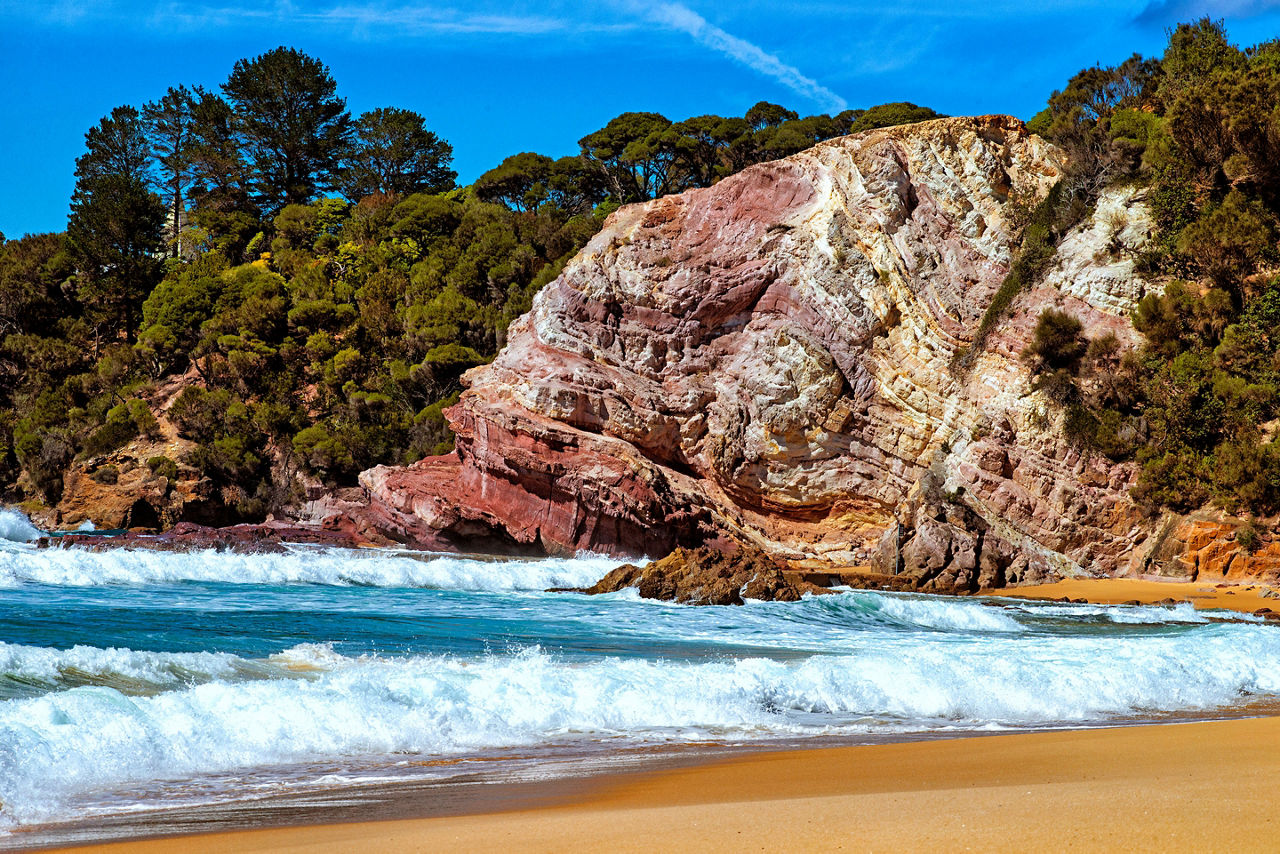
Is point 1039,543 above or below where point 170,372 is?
below

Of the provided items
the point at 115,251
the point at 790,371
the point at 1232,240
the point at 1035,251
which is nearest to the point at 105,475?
the point at 115,251

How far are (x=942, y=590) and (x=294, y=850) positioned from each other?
19135 millimetres

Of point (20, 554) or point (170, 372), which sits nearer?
point (20, 554)

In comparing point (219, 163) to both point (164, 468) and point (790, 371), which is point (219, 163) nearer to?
point (164, 468)

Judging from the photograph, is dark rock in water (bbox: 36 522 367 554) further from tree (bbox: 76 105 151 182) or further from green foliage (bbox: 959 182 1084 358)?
tree (bbox: 76 105 151 182)

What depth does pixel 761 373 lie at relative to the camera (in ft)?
88.7

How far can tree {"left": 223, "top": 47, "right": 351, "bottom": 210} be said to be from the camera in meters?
50.8

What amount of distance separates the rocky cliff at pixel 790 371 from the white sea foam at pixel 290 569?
13.4 ft

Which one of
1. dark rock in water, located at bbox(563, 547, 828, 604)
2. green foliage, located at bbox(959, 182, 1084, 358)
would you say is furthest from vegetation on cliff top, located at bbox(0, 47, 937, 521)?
dark rock in water, located at bbox(563, 547, 828, 604)

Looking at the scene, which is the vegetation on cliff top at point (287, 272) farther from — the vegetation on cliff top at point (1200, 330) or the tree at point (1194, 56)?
the vegetation on cliff top at point (1200, 330)

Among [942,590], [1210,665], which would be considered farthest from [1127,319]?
[1210,665]

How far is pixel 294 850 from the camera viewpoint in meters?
4.10

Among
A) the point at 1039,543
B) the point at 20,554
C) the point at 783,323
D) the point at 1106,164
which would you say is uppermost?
the point at 1106,164

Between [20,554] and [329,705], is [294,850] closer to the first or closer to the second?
[329,705]
